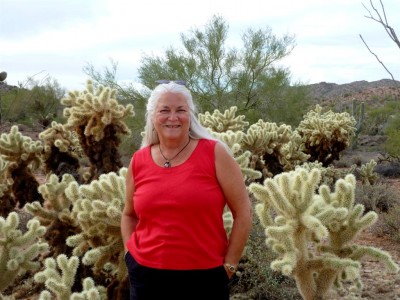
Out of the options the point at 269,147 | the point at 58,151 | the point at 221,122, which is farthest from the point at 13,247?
the point at 269,147

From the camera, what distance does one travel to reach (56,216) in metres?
5.71

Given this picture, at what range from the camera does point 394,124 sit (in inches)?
781

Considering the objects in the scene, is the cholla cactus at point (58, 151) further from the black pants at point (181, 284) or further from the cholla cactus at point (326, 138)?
the cholla cactus at point (326, 138)

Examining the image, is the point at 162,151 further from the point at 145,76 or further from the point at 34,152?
the point at 145,76

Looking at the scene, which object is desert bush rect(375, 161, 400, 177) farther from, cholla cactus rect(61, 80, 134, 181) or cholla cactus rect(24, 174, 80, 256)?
cholla cactus rect(24, 174, 80, 256)

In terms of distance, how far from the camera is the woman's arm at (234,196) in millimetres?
2898

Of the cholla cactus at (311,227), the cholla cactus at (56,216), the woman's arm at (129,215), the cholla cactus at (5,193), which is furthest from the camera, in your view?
the cholla cactus at (5,193)

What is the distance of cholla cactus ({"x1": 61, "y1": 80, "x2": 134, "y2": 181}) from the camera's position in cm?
716

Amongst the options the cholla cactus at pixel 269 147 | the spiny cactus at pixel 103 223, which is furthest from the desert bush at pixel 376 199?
the spiny cactus at pixel 103 223

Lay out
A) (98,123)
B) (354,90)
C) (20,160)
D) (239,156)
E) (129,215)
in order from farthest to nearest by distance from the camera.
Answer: (354,90)
(20,160)
(98,123)
(239,156)
(129,215)

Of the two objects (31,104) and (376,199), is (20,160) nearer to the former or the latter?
(376,199)

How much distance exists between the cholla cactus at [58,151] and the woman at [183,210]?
5.55 meters

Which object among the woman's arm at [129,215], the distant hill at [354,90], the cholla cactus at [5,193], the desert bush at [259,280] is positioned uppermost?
the distant hill at [354,90]

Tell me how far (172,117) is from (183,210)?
0.49 metres
